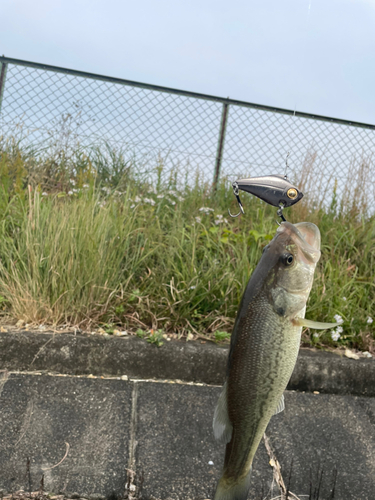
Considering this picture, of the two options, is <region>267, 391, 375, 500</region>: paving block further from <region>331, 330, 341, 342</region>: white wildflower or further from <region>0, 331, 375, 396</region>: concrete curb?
<region>331, 330, 341, 342</region>: white wildflower

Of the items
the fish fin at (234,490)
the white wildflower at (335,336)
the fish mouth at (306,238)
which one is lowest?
the white wildflower at (335,336)

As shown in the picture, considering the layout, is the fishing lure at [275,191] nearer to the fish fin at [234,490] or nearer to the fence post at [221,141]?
the fish fin at [234,490]

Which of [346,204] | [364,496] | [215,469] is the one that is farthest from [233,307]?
[346,204]

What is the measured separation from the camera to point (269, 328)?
98cm

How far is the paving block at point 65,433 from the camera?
2.25 metres

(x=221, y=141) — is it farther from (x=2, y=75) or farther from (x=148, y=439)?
(x=148, y=439)

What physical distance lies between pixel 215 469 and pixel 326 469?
0.69 m

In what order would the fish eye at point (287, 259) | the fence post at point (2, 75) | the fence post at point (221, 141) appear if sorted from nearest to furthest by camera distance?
the fish eye at point (287, 259), the fence post at point (2, 75), the fence post at point (221, 141)

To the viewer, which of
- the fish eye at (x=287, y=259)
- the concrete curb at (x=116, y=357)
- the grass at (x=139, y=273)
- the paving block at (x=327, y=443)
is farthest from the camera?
the grass at (x=139, y=273)

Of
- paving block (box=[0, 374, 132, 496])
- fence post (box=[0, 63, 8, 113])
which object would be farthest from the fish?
fence post (box=[0, 63, 8, 113])

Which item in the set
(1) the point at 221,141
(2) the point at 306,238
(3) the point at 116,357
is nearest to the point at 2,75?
(1) the point at 221,141

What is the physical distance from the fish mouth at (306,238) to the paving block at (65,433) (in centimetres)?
177

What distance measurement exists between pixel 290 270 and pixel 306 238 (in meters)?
0.11

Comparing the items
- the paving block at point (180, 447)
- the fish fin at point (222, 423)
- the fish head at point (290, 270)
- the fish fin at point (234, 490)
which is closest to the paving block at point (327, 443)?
the paving block at point (180, 447)
